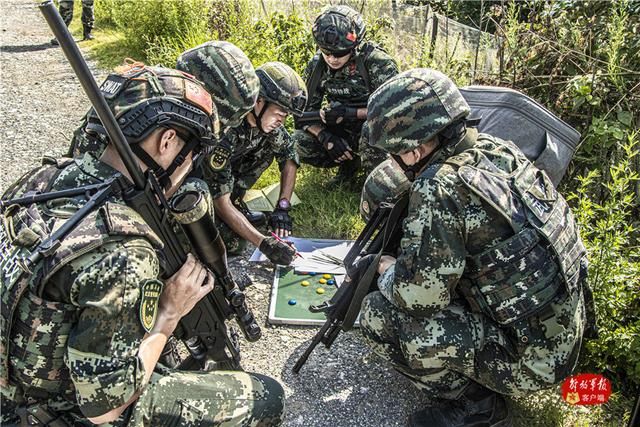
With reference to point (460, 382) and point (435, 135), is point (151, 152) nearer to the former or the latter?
point (435, 135)

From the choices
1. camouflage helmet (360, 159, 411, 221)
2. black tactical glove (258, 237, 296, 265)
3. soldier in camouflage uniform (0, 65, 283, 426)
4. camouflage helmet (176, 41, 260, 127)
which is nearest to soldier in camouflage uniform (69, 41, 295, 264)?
camouflage helmet (176, 41, 260, 127)

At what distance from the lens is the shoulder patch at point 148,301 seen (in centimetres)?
209

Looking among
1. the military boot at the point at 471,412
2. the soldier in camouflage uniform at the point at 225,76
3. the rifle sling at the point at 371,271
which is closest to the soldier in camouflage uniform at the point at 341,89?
the soldier in camouflage uniform at the point at 225,76

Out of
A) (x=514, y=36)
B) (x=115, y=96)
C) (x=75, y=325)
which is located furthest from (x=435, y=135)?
(x=514, y=36)

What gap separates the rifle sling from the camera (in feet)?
10.4

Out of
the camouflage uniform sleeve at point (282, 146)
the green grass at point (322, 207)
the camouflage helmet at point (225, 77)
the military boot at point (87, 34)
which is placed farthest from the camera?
the military boot at point (87, 34)

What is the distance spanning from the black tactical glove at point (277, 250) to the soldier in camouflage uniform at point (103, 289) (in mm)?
1557

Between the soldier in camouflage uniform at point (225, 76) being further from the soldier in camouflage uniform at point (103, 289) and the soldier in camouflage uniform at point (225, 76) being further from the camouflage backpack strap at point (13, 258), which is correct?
the camouflage backpack strap at point (13, 258)

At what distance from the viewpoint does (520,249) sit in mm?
2730

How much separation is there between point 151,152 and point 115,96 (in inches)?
9.7

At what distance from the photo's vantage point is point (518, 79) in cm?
521

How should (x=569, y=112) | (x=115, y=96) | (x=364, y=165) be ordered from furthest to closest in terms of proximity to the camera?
1. (x=364, y=165)
2. (x=569, y=112)
3. (x=115, y=96)

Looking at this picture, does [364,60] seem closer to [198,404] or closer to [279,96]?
[279,96]

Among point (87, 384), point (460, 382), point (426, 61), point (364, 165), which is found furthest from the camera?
point (426, 61)
